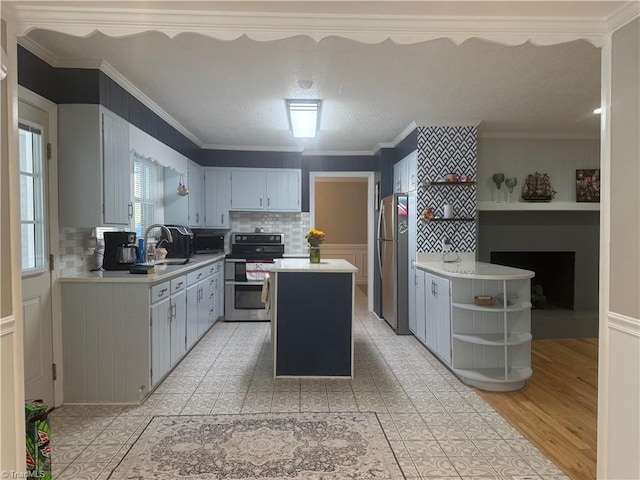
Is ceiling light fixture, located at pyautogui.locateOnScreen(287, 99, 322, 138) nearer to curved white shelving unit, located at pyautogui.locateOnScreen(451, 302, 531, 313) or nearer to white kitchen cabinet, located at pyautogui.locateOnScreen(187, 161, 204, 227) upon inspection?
white kitchen cabinet, located at pyautogui.locateOnScreen(187, 161, 204, 227)

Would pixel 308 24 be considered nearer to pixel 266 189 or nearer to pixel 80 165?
pixel 80 165

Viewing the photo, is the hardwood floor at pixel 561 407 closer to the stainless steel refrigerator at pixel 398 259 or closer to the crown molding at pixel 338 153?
the stainless steel refrigerator at pixel 398 259

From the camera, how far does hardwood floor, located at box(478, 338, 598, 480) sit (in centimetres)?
231

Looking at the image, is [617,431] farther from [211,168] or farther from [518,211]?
[211,168]

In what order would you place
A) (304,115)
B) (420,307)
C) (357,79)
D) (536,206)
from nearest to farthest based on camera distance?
(357,79)
(304,115)
(420,307)
(536,206)

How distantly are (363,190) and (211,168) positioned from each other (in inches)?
171

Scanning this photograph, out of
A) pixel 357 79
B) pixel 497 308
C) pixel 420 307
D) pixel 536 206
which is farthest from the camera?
pixel 536 206

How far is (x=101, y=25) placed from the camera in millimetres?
1717

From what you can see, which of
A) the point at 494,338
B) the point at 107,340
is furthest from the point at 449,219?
the point at 107,340

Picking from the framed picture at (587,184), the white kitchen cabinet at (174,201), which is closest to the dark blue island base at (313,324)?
the white kitchen cabinet at (174,201)

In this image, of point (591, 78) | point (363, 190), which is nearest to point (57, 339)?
point (591, 78)

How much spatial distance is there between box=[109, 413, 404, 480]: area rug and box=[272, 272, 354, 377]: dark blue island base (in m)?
0.66

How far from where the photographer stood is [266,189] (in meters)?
5.84

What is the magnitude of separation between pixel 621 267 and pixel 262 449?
2.00 meters
